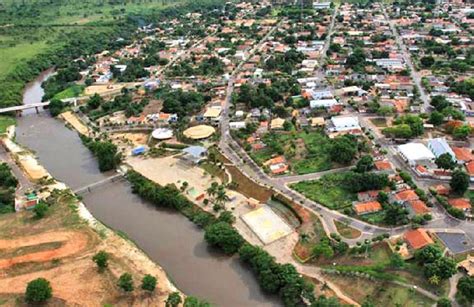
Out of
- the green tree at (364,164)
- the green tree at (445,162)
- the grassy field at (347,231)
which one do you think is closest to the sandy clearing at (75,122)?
the green tree at (364,164)

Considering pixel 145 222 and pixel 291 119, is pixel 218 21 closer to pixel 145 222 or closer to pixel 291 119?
pixel 291 119

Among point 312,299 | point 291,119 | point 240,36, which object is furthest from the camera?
point 240,36

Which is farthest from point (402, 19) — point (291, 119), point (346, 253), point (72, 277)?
point (72, 277)

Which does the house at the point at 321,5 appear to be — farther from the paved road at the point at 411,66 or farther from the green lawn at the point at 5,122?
the green lawn at the point at 5,122

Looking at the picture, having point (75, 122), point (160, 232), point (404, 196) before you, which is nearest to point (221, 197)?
point (160, 232)

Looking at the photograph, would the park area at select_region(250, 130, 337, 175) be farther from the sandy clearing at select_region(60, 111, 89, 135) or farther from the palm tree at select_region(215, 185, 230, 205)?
the sandy clearing at select_region(60, 111, 89, 135)

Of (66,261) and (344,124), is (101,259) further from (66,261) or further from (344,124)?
(344,124)
